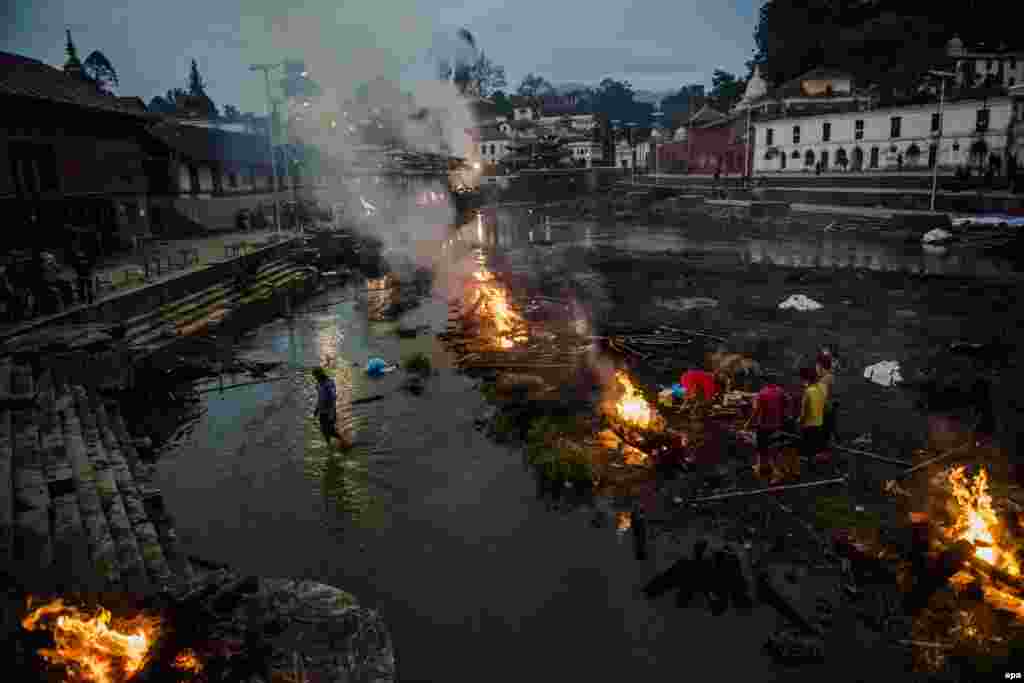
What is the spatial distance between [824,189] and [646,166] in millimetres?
44526

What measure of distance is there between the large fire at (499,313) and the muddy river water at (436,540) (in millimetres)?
3852

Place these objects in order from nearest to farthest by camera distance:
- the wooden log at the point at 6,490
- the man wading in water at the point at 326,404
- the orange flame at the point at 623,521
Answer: the wooden log at the point at 6,490 → the orange flame at the point at 623,521 → the man wading in water at the point at 326,404

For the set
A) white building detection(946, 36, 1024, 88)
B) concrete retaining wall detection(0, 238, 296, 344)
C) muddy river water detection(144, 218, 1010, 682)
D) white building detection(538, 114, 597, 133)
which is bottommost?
muddy river water detection(144, 218, 1010, 682)

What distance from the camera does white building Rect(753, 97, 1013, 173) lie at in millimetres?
48562

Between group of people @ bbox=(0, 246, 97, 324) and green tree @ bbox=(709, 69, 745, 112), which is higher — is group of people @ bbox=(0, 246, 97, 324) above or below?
below

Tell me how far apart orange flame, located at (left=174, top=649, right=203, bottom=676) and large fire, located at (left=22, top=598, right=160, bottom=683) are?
287 millimetres

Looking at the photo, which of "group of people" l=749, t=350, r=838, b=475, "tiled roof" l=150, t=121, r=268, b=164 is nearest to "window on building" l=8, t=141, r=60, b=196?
"tiled roof" l=150, t=121, r=268, b=164

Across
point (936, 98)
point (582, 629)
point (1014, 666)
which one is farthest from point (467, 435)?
point (936, 98)

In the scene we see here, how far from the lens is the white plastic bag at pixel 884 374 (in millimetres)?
14688

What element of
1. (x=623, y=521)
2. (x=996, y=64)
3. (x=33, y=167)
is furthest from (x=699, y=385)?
(x=996, y=64)

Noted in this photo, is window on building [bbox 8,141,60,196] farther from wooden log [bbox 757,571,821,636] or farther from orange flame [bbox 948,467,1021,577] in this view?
orange flame [bbox 948,467,1021,577]

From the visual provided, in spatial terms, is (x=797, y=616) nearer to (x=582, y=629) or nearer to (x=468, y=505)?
(x=582, y=629)

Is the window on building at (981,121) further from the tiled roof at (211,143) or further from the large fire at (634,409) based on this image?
the tiled roof at (211,143)

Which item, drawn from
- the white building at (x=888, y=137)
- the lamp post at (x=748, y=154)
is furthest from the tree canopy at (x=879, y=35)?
the lamp post at (x=748, y=154)
